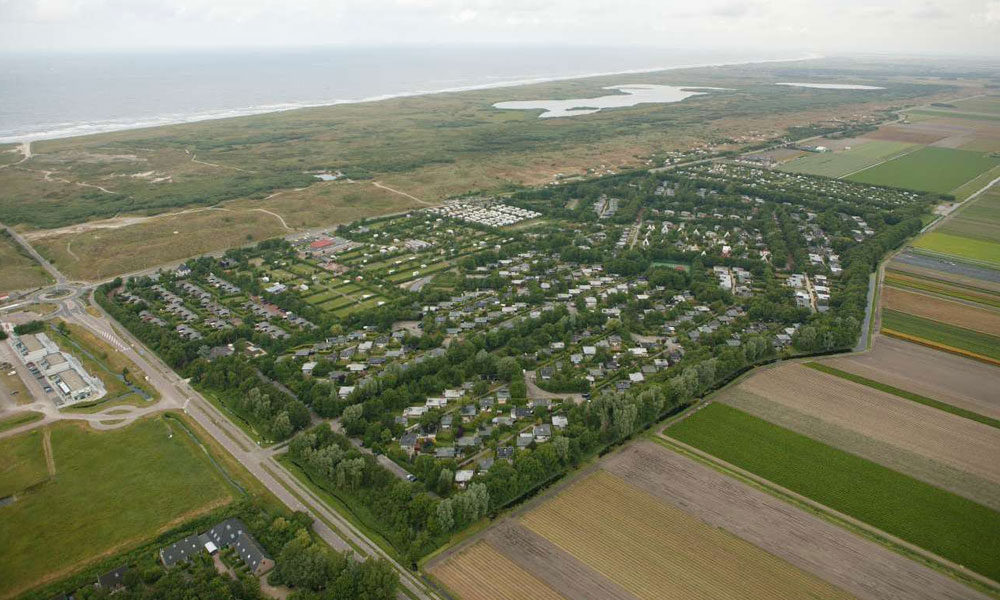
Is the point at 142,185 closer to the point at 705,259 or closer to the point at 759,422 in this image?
the point at 705,259

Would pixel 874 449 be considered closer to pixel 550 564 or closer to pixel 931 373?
pixel 931 373

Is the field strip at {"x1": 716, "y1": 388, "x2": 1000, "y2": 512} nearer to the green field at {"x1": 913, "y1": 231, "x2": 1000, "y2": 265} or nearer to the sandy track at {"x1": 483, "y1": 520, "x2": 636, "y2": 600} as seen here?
the sandy track at {"x1": 483, "y1": 520, "x2": 636, "y2": 600}

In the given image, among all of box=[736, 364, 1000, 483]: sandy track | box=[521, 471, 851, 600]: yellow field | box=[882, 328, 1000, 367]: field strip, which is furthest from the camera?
box=[882, 328, 1000, 367]: field strip

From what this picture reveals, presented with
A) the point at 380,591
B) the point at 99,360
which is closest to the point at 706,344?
the point at 380,591

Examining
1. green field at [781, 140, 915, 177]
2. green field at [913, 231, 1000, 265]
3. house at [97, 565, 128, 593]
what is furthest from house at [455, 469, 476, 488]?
green field at [781, 140, 915, 177]

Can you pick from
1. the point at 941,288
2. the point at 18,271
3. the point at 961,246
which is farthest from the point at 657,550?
the point at 18,271

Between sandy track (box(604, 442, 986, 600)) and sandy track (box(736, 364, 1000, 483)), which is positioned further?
sandy track (box(736, 364, 1000, 483))

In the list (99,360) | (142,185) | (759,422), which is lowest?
(759,422)
